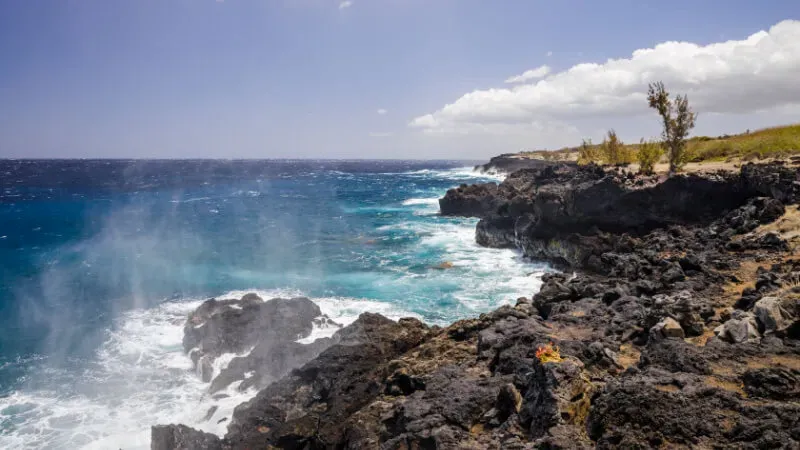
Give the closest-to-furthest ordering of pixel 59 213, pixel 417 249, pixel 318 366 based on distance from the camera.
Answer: pixel 318 366, pixel 417 249, pixel 59 213

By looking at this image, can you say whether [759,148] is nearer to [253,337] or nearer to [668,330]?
[668,330]

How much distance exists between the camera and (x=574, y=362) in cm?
838

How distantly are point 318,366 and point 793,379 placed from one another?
36.3 feet

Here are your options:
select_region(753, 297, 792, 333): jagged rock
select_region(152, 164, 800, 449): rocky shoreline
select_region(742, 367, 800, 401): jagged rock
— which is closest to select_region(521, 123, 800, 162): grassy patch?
select_region(152, 164, 800, 449): rocky shoreline

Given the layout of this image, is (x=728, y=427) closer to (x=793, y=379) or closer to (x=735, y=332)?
(x=793, y=379)

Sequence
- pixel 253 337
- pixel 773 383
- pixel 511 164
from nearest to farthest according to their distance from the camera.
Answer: pixel 773 383, pixel 253 337, pixel 511 164

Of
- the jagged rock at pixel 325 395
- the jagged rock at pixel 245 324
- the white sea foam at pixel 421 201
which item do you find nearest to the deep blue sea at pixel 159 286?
the jagged rock at pixel 245 324

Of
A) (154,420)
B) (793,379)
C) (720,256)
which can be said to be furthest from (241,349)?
(720,256)

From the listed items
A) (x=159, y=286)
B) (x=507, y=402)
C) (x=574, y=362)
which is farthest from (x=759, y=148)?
(x=159, y=286)

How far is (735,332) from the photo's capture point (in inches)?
402

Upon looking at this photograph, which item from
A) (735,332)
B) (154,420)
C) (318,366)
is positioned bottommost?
(154,420)

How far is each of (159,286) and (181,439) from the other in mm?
23215

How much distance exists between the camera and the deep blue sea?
17.5 m

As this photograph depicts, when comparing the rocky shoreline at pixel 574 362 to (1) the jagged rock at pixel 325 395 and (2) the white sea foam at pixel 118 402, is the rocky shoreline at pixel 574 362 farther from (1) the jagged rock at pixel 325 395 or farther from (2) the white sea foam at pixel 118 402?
(2) the white sea foam at pixel 118 402
